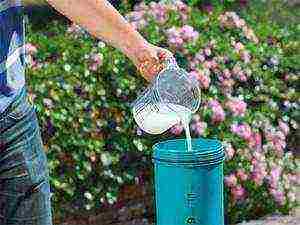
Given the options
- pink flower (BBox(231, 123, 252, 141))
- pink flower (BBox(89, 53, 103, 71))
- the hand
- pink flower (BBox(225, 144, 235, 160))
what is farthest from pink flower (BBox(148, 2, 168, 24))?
the hand

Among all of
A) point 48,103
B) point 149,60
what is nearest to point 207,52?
point 48,103

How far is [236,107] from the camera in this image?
519 centimetres

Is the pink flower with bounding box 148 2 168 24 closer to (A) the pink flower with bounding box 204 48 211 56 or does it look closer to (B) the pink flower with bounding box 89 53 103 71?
(A) the pink flower with bounding box 204 48 211 56

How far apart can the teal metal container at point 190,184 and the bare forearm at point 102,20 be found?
55 centimetres

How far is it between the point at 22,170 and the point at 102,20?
435 millimetres

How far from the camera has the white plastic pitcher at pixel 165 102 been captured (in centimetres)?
287

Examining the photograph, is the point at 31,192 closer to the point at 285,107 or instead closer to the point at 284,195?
A: the point at 284,195

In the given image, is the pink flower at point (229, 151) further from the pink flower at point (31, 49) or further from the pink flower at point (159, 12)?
the pink flower at point (31, 49)

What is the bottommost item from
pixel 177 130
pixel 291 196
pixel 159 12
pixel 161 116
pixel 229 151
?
pixel 291 196

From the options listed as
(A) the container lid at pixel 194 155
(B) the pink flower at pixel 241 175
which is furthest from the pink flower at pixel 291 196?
(A) the container lid at pixel 194 155

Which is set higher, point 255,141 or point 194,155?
point 194,155

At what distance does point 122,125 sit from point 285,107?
156 centimetres

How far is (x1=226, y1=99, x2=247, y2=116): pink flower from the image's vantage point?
5164 mm

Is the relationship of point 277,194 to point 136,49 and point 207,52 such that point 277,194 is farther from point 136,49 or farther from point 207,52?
point 136,49
